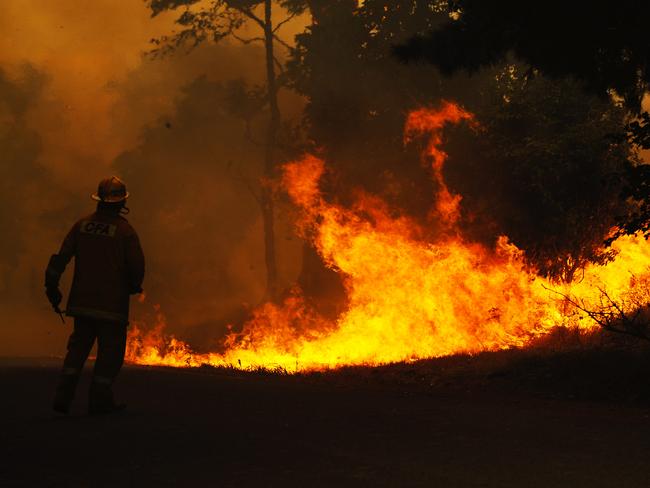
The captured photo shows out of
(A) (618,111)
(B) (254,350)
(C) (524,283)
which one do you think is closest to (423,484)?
(C) (524,283)

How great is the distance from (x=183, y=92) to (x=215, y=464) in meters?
44.3

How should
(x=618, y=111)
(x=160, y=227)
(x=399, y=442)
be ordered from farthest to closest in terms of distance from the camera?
(x=160, y=227), (x=618, y=111), (x=399, y=442)

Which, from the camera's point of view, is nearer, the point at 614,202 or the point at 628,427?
the point at 628,427

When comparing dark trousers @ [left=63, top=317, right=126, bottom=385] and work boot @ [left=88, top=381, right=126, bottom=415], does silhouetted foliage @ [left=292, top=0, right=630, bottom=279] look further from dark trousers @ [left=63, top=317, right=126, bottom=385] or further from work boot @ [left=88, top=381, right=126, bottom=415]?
work boot @ [left=88, top=381, right=126, bottom=415]

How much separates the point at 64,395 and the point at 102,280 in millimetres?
1021

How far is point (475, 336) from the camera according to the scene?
1936 cm

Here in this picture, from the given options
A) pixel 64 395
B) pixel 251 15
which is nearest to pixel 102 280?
pixel 64 395

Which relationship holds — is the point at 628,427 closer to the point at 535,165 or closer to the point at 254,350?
the point at 535,165

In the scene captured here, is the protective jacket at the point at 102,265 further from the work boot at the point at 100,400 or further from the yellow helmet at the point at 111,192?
the work boot at the point at 100,400

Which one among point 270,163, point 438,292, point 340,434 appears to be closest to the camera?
point 340,434

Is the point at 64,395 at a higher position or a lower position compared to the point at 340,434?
higher

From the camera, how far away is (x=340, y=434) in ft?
21.1

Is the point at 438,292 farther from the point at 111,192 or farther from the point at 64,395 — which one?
the point at 64,395

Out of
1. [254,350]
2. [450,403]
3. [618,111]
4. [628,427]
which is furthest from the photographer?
[254,350]
